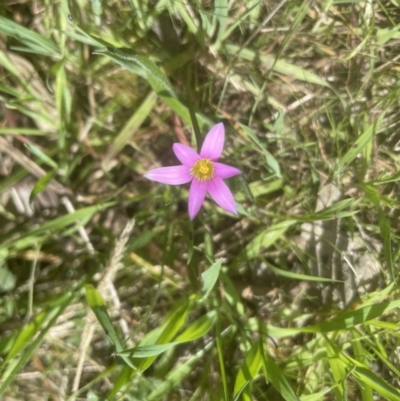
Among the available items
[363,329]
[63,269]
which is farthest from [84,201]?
[363,329]

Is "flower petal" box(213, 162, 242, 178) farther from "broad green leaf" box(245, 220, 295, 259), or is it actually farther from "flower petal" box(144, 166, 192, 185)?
"broad green leaf" box(245, 220, 295, 259)

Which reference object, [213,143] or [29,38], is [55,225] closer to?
[29,38]

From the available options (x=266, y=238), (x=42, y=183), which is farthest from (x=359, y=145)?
(x=42, y=183)

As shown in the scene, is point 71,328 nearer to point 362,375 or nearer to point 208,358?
point 208,358

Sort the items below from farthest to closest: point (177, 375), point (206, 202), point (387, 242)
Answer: point (206, 202) → point (177, 375) → point (387, 242)

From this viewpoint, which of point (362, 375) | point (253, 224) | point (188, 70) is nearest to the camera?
point (362, 375)
